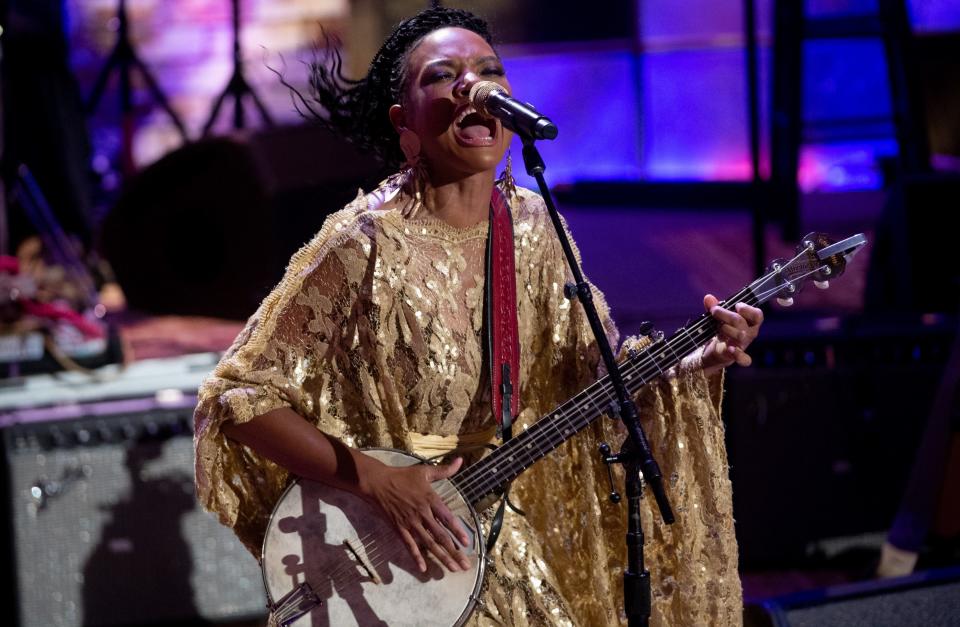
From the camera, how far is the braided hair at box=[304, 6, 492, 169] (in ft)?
8.05

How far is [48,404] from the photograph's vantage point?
4078 mm

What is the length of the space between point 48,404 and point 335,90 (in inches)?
84.3

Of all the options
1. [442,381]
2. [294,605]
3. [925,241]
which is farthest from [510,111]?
[925,241]

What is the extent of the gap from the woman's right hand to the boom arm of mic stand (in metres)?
0.46

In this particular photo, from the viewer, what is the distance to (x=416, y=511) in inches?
90.2

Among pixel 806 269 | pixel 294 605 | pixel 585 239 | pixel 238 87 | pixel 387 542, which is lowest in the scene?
pixel 294 605

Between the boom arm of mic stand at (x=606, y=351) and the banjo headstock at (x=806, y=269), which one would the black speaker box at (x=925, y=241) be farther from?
the boom arm of mic stand at (x=606, y=351)

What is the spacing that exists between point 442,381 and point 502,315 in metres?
0.20

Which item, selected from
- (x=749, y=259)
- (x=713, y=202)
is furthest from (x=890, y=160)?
(x=713, y=202)

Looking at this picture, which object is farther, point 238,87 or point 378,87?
point 238,87

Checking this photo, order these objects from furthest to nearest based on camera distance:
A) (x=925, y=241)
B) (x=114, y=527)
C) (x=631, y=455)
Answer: (x=925, y=241) → (x=114, y=527) → (x=631, y=455)

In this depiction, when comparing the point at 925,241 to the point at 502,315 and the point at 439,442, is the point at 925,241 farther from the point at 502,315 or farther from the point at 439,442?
the point at 439,442

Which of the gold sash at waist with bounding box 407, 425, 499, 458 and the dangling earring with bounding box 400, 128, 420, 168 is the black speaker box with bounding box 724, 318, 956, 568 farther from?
the dangling earring with bounding box 400, 128, 420, 168

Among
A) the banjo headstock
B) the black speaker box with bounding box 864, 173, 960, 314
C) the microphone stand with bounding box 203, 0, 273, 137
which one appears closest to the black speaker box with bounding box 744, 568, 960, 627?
the banjo headstock
